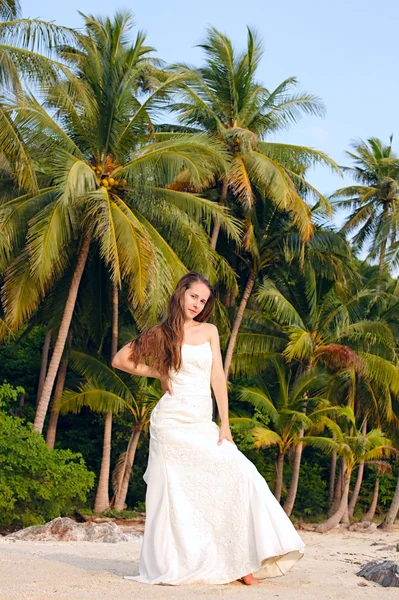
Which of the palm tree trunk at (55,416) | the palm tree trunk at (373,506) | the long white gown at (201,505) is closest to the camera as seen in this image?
the long white gown at (201,505)

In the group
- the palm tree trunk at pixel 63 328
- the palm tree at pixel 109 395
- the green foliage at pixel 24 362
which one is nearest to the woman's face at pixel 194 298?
the palm tree trunk at pixel 63 328

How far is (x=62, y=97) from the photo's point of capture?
16.7 metres

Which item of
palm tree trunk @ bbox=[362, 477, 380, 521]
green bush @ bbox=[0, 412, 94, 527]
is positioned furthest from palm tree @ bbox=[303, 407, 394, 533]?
green bush @ bbox=[0, 412, 94, 527]

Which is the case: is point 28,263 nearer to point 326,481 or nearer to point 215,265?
point 215,265

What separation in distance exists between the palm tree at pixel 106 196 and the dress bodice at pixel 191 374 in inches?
371

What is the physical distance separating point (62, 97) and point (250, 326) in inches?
301

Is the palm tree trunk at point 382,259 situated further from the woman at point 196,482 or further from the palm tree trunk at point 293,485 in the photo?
the woman at point 196,482

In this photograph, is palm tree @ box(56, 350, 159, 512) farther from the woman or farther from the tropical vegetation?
the woman

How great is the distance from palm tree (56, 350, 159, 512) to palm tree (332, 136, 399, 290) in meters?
11.0

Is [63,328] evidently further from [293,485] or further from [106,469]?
[293,485]

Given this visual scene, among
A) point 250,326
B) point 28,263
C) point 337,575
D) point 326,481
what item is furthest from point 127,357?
point 326,481

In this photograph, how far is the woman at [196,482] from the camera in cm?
555

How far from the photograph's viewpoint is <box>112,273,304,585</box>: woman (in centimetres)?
555

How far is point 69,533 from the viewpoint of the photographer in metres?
12.8
